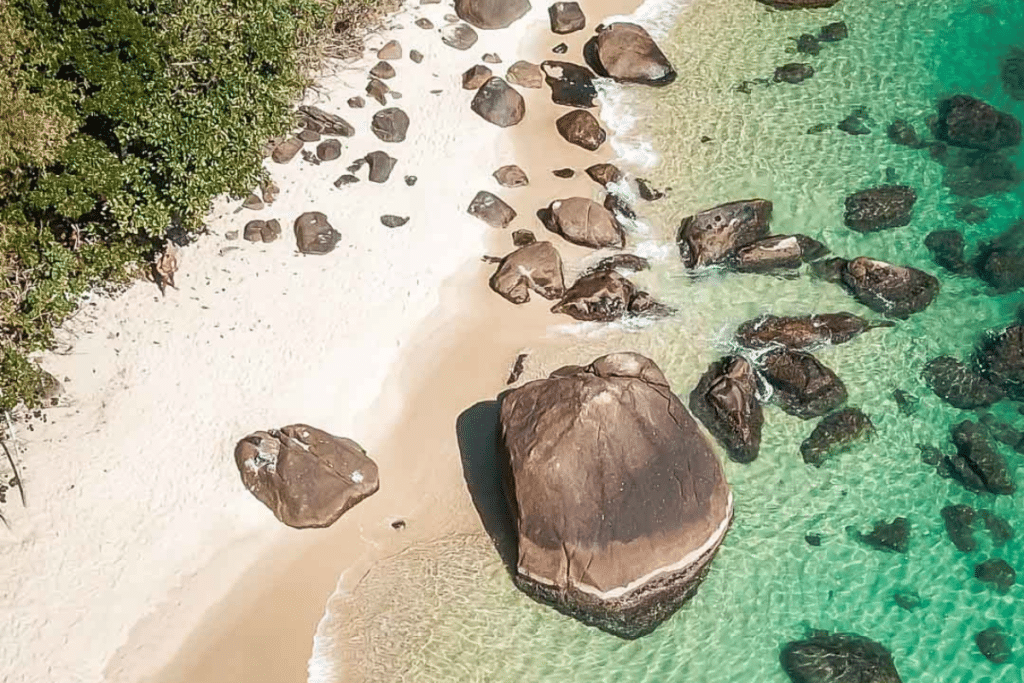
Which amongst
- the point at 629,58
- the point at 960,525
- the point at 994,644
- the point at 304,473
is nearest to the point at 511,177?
the point at 629,58

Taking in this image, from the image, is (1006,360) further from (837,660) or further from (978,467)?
(837,660)

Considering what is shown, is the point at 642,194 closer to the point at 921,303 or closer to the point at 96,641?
the point at 921,303

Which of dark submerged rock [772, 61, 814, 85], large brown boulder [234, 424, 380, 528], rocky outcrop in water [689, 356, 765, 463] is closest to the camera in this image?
large brown boulder [234, 424, 380, 528]

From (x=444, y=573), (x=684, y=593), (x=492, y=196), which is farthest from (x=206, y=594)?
(x=492, y=196)

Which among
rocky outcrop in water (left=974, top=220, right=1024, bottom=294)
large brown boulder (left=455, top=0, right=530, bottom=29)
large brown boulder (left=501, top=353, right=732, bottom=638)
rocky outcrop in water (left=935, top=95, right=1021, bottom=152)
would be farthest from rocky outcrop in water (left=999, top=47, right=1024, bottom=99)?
large brown boulder (left=501, top=353, right=732, bottom=638)

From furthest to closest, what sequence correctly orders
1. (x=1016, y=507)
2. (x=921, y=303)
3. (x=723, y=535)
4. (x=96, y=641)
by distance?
(x=921, y=303)
(x=1016, y=507)
(x=723, y=535)
(x=96, y=641)

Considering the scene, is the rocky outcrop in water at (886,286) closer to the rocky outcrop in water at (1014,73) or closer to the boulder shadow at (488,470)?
the rocky outcrop in water at (1014,73)

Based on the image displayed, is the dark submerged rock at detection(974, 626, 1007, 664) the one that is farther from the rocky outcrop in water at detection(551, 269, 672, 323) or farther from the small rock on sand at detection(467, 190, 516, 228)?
the small rock on sand at detection(467, 190, 516, 228)
